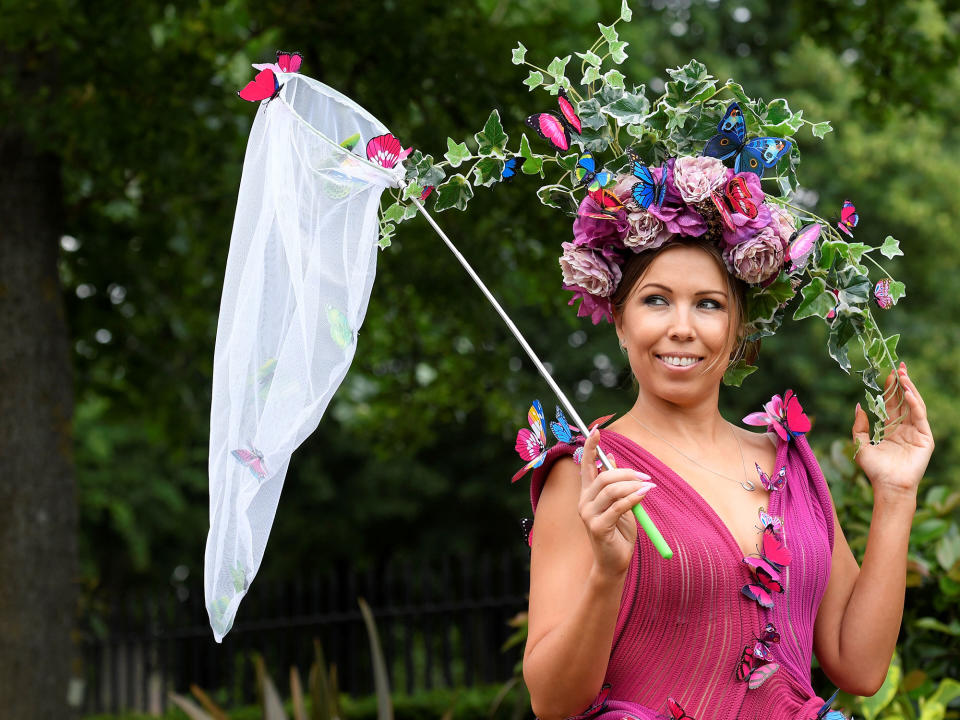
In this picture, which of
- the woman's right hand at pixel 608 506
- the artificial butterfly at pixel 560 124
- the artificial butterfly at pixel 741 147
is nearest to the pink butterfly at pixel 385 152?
the artificial butterfly at pixel 560 124

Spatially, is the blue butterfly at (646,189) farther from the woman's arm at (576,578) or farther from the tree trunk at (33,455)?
the tree trunk at (33,455)

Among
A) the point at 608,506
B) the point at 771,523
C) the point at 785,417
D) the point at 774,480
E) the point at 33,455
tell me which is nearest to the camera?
the point at 608,506

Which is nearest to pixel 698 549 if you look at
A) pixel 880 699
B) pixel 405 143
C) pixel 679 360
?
pixel 679 360

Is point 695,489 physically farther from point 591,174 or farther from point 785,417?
point 591,174

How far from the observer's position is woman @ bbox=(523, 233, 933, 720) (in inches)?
82.4

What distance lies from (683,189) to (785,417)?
1.81ft

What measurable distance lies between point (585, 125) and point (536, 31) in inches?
175

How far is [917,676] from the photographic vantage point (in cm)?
392

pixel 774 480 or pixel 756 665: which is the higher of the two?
pixel 774 480

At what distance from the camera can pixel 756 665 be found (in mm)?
2158

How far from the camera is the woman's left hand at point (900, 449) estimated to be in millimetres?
2371

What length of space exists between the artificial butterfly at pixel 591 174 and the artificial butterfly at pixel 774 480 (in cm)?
65

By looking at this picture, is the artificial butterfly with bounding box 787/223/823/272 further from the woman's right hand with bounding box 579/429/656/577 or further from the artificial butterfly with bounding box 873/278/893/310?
the woman's right hand with bounding box 579/429/656/577

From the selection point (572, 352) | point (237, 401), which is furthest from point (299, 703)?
point (572, 352)
